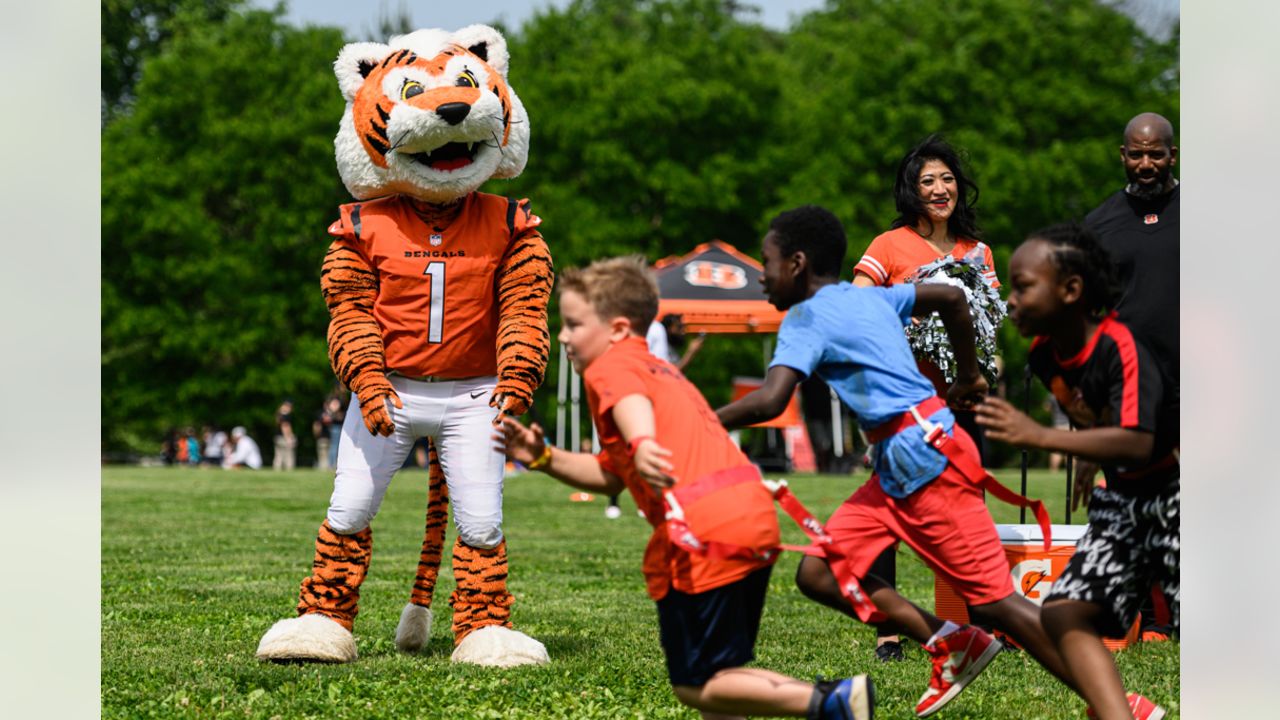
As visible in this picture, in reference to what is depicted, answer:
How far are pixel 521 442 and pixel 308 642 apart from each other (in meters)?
2.12

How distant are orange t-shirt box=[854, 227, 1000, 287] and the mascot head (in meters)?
1.62

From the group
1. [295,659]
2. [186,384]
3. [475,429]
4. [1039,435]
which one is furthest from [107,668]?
[186,384]

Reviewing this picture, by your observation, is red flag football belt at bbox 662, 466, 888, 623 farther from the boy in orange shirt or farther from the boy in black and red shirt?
the boy in black and red shirt

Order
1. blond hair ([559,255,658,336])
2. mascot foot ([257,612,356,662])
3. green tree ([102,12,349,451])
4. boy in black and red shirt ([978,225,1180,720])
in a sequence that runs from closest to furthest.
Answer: boy in black and red shirt ([978,225,1180,720]) < blond hair ([559,255,658,336]) < mascot foot ([257,612,356,662]) < green tree ([102,12,349,451])

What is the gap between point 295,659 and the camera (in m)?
6.06

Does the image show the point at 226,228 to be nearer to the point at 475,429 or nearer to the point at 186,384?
the point at 186,384

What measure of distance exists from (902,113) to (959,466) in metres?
Answer: 32.1

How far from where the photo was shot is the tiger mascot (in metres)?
6.26

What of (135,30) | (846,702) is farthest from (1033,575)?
(135,30)

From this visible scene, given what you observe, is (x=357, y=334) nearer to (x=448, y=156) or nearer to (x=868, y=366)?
(x=448, y=156)

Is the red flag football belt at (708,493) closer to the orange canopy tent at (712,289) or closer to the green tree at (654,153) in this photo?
the orange canopy tent at (712,289)

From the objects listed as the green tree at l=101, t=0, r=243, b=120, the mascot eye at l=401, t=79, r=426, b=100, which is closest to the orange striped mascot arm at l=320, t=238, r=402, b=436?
the mascot eye at l=401, t=79, r=426, b=100

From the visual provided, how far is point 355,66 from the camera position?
6.69m

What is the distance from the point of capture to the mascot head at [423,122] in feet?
20.7
